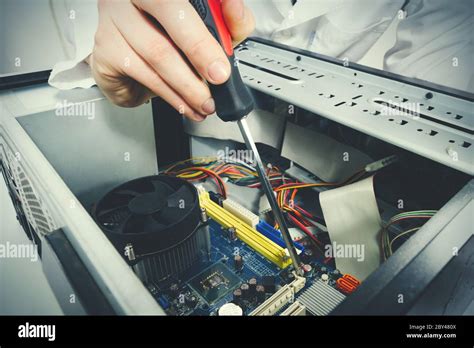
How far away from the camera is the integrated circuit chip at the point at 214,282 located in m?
0.62

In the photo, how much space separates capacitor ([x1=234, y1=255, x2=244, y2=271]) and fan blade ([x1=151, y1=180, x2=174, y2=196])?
0.61 ft

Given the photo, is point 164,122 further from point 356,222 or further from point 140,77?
point 356,222

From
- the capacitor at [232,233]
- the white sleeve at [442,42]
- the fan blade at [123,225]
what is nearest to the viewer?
the fan blade at [123,225]

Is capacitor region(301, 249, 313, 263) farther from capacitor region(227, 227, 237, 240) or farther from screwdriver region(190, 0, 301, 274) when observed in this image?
screwdriver region(190, 0, 301, 274)

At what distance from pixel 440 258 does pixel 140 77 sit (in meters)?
0.52

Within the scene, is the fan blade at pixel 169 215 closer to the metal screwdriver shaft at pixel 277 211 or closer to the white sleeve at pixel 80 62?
the metal screwdriver shaft at pixel 277 211

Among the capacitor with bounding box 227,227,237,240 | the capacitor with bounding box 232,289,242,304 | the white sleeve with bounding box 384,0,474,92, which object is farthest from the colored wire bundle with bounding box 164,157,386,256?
the white sleeve with bounding box 384,0,474,92

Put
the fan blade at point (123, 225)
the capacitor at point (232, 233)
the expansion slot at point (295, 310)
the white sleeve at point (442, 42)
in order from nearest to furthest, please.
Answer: the expansion slot at point (295, 310), the fan blade at point (123, 225), the capacitor at point (232, 233), the white sleeve at point (442, 42)

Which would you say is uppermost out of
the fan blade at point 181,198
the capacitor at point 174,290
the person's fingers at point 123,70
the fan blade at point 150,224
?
the person's fingers at point 123,70

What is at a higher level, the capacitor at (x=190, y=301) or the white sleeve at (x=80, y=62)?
the white sleeve at (x=80, y=62)

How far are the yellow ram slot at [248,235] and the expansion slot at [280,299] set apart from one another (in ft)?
0.21

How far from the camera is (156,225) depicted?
2.08 ft

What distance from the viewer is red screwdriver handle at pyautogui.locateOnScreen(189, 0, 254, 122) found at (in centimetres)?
54

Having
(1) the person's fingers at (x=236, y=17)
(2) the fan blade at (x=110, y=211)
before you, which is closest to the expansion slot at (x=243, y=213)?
(2) the fan blade at (x=110, y=211)
